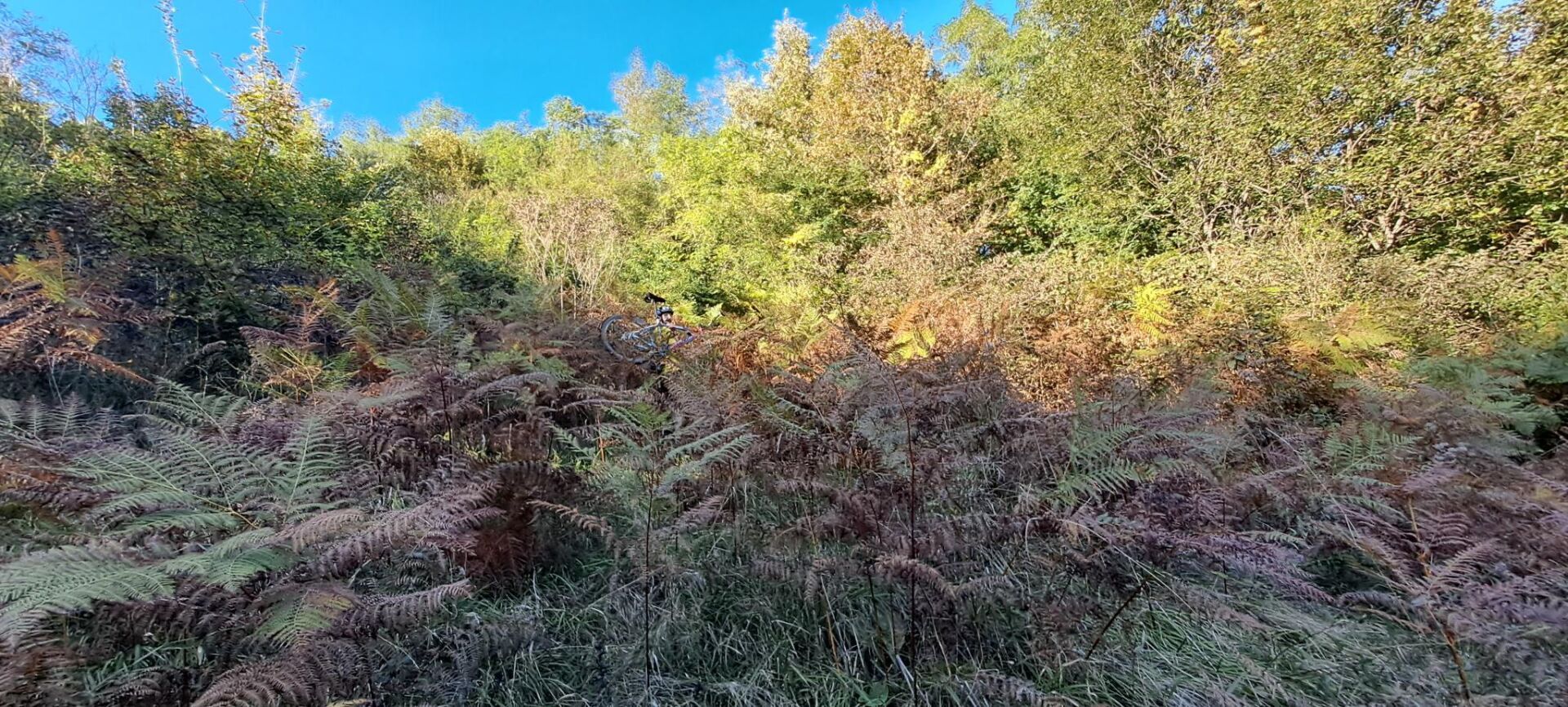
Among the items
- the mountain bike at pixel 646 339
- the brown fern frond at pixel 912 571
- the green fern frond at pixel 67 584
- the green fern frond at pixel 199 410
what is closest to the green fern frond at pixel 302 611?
the green fern frond at pixel 67 584

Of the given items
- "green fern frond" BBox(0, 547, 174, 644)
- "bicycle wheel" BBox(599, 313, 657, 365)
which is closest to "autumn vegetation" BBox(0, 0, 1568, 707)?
"green fern frond" BBox(0, 547, 174, 644)

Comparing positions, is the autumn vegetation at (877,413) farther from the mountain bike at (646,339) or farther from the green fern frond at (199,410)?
the mountain bike at (646,339)

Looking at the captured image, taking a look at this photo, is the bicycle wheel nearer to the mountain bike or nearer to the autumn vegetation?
the mountain bike

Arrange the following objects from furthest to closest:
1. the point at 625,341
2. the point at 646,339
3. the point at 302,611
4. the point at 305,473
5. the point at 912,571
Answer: the point at 646,339 → the point at 625,341 → the point at 305,473 → the point at 912,571 → the point at 302,611

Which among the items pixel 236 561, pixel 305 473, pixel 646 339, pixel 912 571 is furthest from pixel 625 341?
pixel 912 571

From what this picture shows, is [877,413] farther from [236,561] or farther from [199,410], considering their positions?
[199,410]

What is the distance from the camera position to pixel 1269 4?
5.75 metres

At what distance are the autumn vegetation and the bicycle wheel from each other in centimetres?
21

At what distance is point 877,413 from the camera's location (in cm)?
177

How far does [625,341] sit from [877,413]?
3.15 meters

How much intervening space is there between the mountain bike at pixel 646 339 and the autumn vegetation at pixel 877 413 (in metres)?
0.24

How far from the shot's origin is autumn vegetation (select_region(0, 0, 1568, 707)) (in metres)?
1.34

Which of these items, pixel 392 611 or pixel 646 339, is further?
pixel 646 339

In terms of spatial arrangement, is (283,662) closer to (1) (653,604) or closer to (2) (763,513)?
(1) (653,604)
